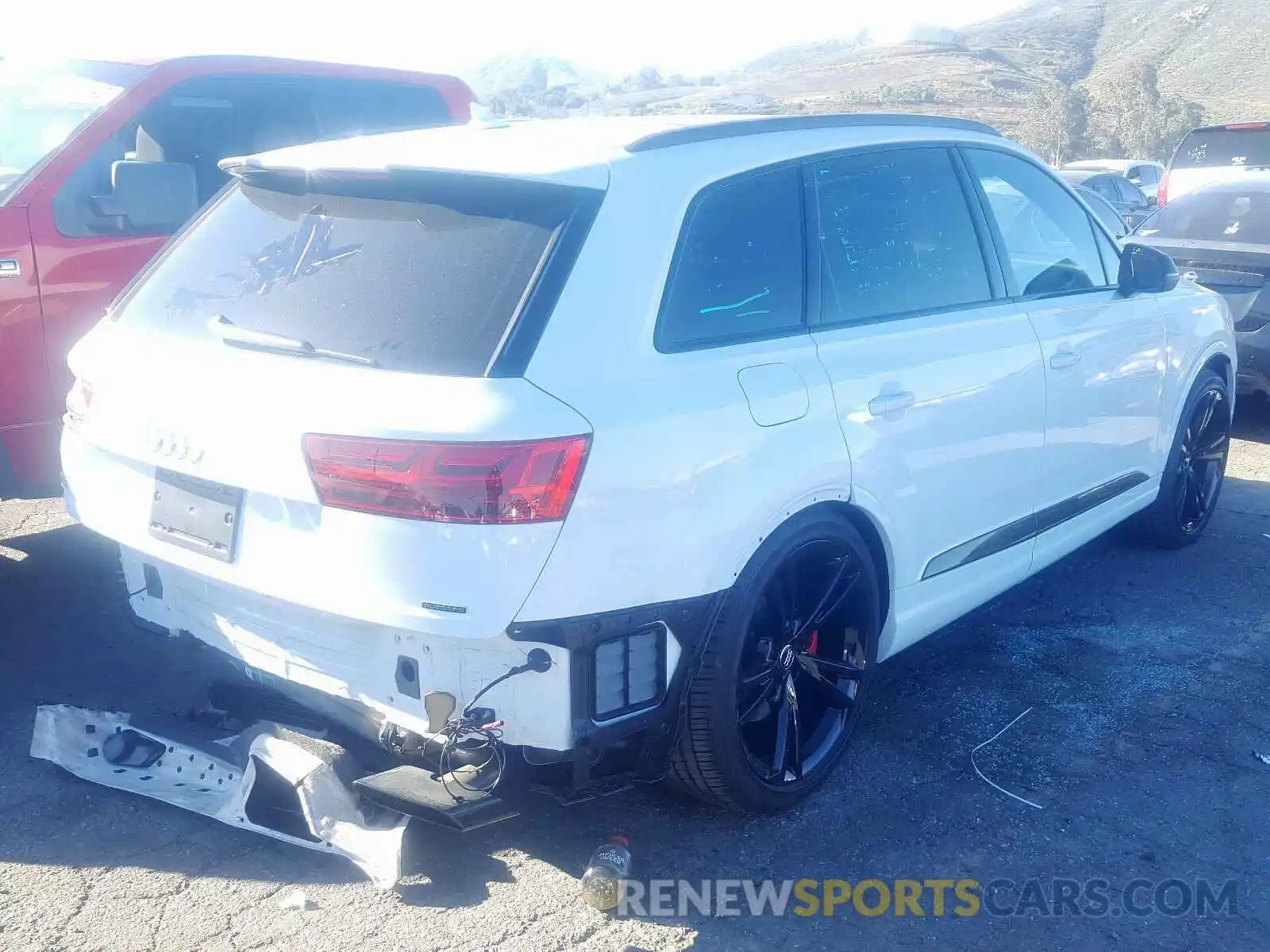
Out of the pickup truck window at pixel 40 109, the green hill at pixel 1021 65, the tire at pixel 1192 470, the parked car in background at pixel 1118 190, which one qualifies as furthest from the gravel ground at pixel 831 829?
the green hill at pixel 1021 65

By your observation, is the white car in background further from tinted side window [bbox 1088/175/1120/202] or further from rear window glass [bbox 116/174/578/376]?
tinted side window [bbox 1088/175/1120/202]

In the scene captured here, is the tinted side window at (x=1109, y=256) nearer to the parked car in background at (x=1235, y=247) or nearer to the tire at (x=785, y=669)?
the tire at (x=785, y=669)

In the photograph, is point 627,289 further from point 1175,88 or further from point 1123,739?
point 1175,88

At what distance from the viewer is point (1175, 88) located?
5288 cm

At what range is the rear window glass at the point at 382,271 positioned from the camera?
2740mm

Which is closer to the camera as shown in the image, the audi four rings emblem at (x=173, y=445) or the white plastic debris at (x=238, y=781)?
the audi four rings emblem at (x=173, y=445)

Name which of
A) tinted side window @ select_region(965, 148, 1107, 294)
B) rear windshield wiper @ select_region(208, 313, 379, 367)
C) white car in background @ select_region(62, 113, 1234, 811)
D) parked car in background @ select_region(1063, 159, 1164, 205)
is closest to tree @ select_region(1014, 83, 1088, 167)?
parked car in background @ select_region(1063, 159, 1164, 205)

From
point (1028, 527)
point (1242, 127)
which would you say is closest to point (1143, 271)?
point (1028, 527)

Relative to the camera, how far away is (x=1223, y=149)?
46.3 feet

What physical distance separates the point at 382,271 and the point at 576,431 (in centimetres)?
70

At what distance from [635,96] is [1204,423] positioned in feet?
65.7

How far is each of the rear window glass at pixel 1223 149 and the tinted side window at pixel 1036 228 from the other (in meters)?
10.4

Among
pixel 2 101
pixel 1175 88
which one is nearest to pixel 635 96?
pixel 2 101

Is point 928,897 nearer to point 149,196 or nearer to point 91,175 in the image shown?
point 149,196
